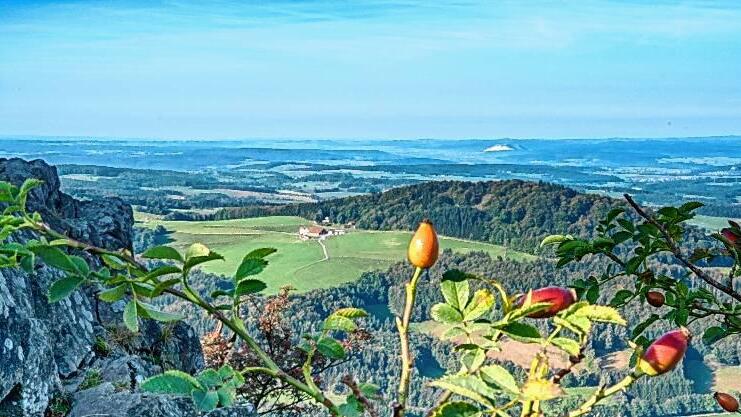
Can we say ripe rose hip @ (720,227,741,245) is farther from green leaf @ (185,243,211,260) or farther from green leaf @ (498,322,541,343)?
green leaf @ (185,243,211,260)

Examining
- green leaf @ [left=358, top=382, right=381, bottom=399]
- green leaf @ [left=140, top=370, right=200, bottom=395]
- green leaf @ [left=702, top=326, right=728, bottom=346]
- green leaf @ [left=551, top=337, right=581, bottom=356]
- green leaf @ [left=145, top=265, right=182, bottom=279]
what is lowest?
green leaf @ [left=702, top=326, right=728, bottom=346]

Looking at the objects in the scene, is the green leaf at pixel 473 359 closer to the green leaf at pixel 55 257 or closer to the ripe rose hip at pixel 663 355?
the ripe rose hip at pixel 663 355

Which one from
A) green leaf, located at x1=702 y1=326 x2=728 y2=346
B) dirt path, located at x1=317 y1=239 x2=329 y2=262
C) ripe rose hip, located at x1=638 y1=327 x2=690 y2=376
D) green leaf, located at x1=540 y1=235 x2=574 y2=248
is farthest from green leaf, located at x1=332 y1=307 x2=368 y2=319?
dirt path, located at x1=317 y1=239 x2=329 y2=262

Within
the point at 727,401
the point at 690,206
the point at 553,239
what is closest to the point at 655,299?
the point at 553,239

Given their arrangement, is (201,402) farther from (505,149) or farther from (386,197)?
(505,149)

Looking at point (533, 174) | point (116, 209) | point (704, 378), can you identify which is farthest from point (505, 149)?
point (116, 209)

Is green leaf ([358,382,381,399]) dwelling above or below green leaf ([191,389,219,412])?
below
